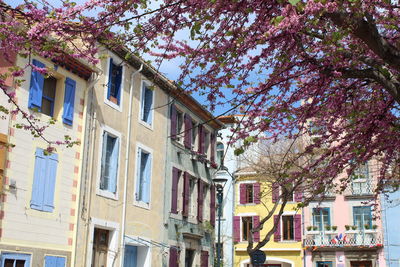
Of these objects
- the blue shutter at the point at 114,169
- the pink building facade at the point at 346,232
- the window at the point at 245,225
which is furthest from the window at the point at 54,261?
the window at the point at 245,225

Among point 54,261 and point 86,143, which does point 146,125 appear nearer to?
point 86,143

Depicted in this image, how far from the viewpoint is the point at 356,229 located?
35.5 meters

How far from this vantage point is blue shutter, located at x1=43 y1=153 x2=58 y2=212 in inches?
559

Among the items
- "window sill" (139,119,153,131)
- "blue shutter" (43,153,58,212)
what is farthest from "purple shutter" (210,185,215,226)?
"blue shutter" (43,153,58,212)

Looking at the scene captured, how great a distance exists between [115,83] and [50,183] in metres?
4.90

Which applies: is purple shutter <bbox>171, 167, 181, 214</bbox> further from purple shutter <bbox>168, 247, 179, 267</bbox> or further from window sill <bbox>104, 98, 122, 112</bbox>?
window sill <bbox>104, 98, 122, 112</bbox>

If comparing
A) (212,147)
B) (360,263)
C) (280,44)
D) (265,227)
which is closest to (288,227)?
(265,227)

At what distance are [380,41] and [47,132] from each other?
992 centimetres

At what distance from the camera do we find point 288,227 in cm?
3734

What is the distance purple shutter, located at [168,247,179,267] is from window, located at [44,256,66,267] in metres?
6.36

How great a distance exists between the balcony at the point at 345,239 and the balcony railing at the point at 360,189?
8.04ft

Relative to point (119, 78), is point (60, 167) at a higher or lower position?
lower

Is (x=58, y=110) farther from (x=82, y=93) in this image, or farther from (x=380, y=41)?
(x=380, y=41)

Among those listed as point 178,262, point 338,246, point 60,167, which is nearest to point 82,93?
point 60,167
